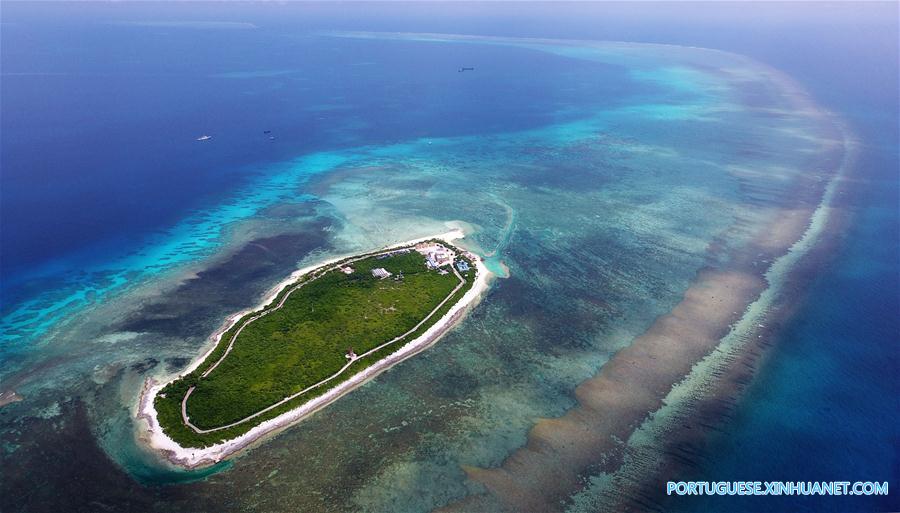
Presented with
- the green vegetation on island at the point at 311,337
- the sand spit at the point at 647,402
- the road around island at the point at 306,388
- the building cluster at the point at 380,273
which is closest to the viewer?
the sand spit at the point at 647,402

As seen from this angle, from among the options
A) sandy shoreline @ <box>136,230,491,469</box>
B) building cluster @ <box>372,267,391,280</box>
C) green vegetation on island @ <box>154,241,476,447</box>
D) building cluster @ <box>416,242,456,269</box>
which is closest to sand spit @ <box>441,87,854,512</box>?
sandy shoreline @ <box>136,230,491,469</box>

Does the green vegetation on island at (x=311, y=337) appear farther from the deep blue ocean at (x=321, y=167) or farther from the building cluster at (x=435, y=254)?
the deep blue ocean at (x=321, y=167)

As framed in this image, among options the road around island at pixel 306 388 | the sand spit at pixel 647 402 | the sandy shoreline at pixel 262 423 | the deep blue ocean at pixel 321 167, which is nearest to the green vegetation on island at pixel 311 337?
the road around island at pixel 306 388

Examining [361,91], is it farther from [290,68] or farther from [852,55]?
[852,55]

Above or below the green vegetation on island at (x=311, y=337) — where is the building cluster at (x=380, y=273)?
above

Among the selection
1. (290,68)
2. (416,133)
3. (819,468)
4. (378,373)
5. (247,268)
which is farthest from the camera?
(290,68)

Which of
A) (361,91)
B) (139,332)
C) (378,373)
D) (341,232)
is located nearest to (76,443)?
(139,332)

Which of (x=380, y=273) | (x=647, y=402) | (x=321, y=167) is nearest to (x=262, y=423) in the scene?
(x=380, y=273)
